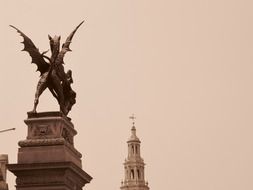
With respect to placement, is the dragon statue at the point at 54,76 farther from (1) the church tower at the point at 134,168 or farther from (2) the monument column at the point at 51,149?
(1) the church tower at the point at 134,168

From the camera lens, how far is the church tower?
10450cm

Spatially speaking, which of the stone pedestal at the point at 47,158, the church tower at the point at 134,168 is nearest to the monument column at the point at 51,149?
the stone pedestal at the point at 47,158

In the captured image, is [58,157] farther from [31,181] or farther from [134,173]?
[134,173]

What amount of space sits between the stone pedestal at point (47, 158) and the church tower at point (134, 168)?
82100mm

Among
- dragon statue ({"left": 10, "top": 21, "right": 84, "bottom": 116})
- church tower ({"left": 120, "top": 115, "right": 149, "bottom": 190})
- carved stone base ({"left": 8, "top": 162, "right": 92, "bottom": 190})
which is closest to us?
carved stone base ({"left": 8, "top": 162, "right": 92, "bottom": 190})

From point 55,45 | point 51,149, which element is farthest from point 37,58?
point 51,149

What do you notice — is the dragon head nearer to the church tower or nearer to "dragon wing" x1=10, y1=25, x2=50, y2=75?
"dragon wing" x1=10, y1=25, x2=50, y2=75

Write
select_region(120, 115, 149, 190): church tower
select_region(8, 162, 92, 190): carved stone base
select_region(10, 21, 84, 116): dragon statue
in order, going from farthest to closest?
select_region(120, 115, 149, 190): church tower → select_region(10, 21, 84, 116): dragon statue → select_region(8, 162, 92, 190): carved stone base

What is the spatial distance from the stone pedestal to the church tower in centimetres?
8210

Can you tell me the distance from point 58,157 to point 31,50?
364 cm

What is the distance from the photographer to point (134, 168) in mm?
104688

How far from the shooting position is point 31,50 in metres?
23.5

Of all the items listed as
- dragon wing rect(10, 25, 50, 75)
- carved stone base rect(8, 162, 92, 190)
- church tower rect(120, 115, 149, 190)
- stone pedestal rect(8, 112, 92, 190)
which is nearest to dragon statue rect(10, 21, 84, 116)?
dragon wing rect(10, 25, 50, 75)

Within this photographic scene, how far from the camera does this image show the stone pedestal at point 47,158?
21.3 m
